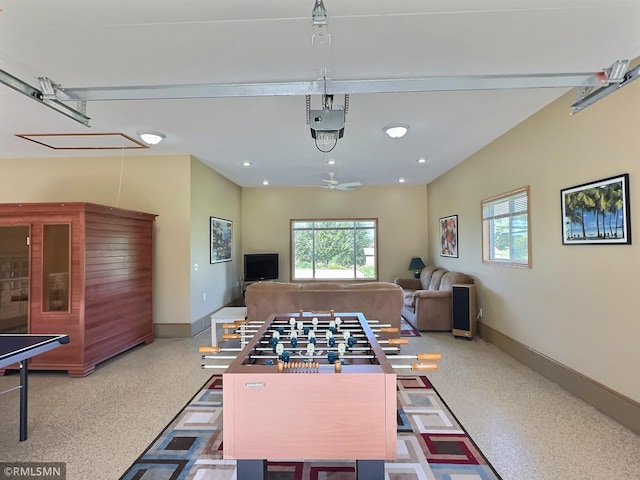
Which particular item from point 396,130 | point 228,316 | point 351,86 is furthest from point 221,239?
point 351,86

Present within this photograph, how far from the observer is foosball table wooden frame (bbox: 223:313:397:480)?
1553 mm

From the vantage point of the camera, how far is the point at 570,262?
126 inches

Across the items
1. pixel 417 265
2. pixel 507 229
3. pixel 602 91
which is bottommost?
pixel 417 265

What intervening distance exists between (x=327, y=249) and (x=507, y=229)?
14.9 ft

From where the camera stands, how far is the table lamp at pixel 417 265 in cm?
776

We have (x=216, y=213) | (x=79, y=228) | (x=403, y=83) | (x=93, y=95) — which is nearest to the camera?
(x=403, y=83)

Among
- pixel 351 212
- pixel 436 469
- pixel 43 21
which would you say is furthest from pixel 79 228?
pixel 351 212

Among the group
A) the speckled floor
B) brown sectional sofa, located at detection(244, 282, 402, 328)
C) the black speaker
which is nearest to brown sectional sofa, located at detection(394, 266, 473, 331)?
the black speaker

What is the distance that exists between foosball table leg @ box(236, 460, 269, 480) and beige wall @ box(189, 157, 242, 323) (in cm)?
396

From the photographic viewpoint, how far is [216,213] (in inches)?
252

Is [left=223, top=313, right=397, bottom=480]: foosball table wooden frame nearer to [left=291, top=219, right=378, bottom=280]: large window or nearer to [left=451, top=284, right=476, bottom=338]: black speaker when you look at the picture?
[left=451, top=284, right=476, bottom=338]: black speaker

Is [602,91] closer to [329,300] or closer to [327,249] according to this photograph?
[329,300]

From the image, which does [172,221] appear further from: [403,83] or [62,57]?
[403,83]

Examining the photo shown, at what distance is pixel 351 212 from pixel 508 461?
6425mm
